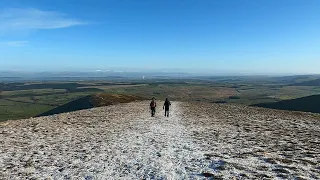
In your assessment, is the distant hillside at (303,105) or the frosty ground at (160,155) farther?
the distant hillside at (303,105)

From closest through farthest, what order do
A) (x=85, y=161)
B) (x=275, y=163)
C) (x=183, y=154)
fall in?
(x=275, y=163) < (x=85, y=161) < (x=183, y=154)

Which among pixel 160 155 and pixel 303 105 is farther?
pixel 303 105

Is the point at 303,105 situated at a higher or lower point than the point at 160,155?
lower

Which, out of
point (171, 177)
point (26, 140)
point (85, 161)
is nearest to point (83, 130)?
point (26, 140)

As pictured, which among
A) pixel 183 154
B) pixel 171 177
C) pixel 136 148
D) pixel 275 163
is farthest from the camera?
pixel 136 148

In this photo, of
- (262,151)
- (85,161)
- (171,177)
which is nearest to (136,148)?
(85,161)

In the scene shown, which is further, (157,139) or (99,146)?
(157,139)

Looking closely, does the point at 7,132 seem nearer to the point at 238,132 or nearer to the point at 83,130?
the point at 83,130

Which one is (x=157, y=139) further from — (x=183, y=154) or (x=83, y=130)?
(x=83, y=130)

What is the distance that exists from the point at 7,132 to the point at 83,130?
6.34 metres

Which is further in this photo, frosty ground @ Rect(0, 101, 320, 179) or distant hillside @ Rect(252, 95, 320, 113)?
distant hillside @ Rect(252, 95, 320, 113)

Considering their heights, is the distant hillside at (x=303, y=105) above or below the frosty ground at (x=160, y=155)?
below

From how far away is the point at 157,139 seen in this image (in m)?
21.3

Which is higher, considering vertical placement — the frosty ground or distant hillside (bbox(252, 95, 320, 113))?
the frosty ground
